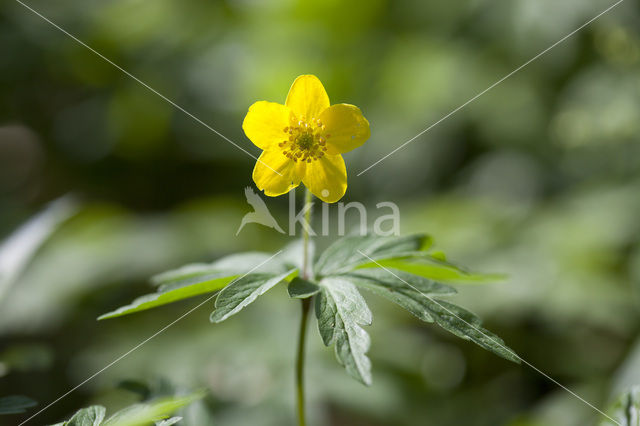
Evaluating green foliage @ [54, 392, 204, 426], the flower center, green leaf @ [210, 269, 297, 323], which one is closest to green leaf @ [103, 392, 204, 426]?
green foliage @ [54, 392, 204, 426]

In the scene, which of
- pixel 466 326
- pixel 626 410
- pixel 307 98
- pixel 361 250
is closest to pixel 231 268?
pixel 361 250

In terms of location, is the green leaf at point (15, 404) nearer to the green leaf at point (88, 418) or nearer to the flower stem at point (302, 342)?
the green leaf at point (88, 418)

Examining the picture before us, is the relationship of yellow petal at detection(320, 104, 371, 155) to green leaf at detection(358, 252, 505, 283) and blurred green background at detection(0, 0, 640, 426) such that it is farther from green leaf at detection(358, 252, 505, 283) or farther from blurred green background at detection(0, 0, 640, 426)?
blurred green background at detection(0, 0, 640, 426)

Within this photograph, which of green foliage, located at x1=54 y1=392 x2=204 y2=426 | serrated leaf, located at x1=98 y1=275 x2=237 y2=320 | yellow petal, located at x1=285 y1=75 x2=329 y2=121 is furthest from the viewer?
yellow petal, located at x1=285 y1=75 x2=329 y2=121

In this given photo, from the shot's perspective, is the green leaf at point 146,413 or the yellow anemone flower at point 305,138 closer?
the green leaf at point 146,413

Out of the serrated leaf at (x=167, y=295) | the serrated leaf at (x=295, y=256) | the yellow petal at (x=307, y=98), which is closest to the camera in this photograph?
the serrated leaf at (x=167, y=295)

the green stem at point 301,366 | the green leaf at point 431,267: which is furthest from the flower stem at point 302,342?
the green leaf at point 431,267

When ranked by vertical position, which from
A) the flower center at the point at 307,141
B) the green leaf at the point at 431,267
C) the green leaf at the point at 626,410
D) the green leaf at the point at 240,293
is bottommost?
the green leaf at the point at 626,410

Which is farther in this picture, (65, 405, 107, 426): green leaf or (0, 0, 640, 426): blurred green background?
(0, 0, 640, 426): blurred green background
